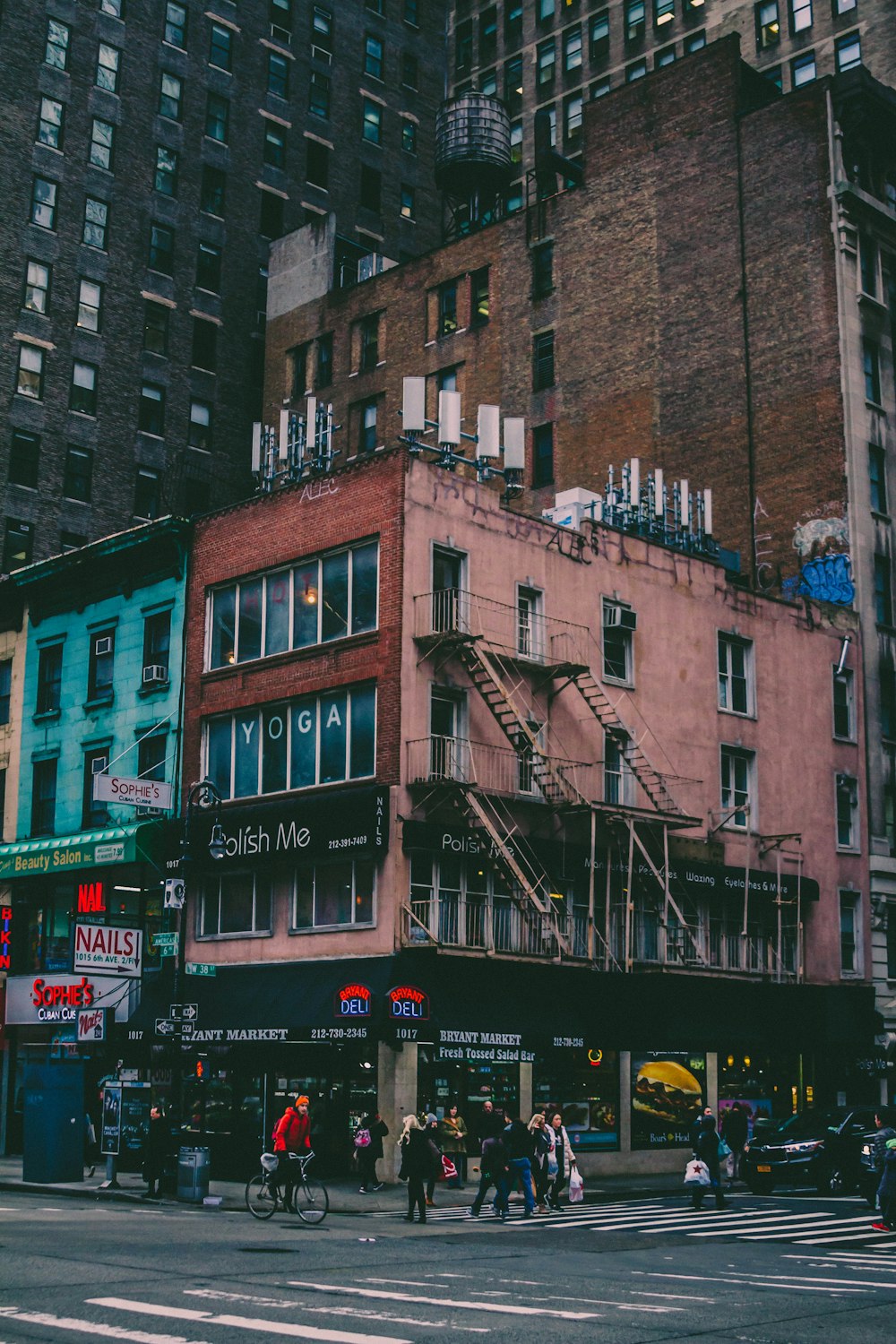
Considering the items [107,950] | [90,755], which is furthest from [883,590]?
[107,950]

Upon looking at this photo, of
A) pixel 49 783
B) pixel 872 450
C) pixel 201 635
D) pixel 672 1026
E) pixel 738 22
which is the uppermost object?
pixel 738 22

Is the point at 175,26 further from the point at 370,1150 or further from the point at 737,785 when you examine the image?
the point at 370,1150

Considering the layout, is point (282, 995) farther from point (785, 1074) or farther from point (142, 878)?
point (785, 1074)

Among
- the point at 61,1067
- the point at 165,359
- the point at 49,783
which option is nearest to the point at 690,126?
the point at 165,359

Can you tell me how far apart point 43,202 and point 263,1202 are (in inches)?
1806

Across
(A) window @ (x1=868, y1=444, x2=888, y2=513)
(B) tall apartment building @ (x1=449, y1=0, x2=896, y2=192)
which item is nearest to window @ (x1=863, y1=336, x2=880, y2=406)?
(A) window @ (x1=868, y1=444, x2=888, y2=513)

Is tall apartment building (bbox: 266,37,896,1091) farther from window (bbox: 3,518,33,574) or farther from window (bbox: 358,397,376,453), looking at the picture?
window (bbox: 3,518,33,574)

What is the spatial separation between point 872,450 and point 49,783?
26963 mm

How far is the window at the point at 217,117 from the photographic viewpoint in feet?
221

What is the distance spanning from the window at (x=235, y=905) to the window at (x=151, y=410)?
30.6 meters

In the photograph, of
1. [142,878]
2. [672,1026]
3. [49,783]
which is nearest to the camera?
[672,1026]

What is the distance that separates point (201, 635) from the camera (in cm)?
3859

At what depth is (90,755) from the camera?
137 ft

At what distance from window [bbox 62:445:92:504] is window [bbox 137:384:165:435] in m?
3.12
